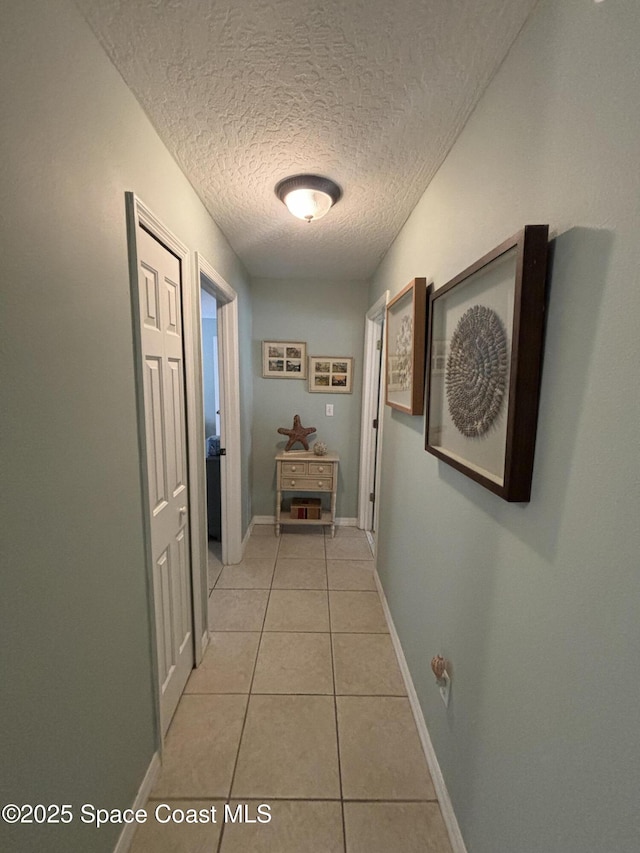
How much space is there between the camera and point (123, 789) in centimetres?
105

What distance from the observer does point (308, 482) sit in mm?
3059

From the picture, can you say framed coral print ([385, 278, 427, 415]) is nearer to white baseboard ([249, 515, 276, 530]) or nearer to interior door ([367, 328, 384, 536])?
interior door ([367, 328, 384, 536])

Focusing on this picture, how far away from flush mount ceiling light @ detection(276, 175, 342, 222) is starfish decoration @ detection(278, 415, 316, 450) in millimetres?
1806

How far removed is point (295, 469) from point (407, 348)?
5.67ft

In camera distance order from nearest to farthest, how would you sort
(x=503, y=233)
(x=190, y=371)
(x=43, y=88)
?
(x=43, y=88) → (x=503, y=233) → (x=190, y=371)

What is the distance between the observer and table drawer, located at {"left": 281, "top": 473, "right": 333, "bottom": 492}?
3.05 metres

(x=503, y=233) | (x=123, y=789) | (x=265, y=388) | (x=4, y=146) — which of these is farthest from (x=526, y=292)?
(x=265, y=388)

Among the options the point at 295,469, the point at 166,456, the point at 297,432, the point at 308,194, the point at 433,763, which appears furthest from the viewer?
the point at 297,432

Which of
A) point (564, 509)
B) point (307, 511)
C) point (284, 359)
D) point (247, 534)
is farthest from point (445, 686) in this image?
point (284, 359)

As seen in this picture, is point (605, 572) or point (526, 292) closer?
point (605, 572)

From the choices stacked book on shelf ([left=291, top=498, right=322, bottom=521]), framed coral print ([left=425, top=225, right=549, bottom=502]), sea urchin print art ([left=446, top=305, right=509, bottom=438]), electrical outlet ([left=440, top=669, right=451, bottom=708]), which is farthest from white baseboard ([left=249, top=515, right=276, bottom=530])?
sea urchin print art ([left=446, top=305, right=509, bottom=438])

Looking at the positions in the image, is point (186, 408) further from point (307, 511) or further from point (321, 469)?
point (307, 511)

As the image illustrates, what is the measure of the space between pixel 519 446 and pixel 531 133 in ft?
2.42

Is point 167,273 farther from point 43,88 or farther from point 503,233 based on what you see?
point 503,233
